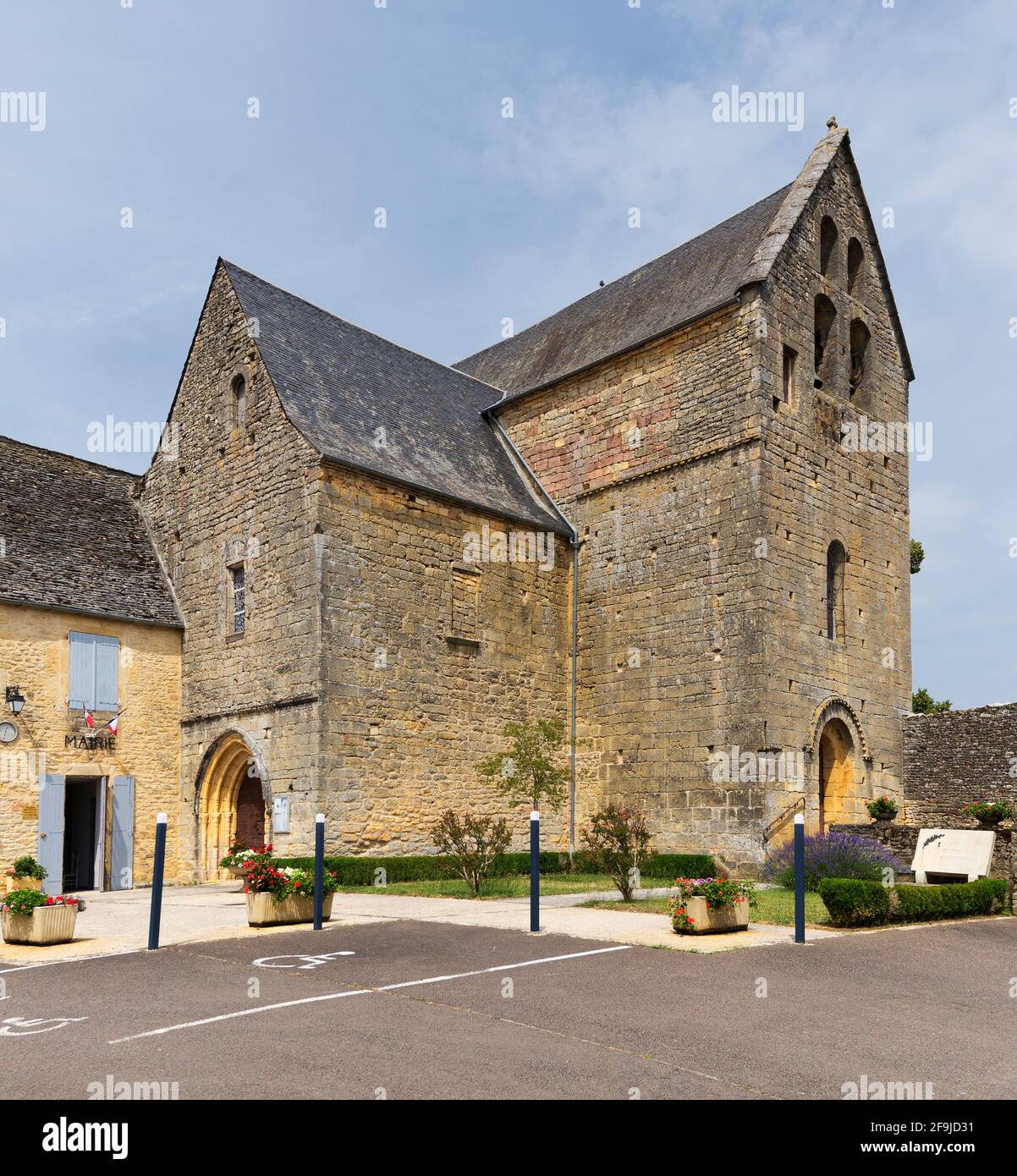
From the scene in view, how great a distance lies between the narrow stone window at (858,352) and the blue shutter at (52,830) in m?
17.4

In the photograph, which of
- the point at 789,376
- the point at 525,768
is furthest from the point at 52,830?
the point at 789,376

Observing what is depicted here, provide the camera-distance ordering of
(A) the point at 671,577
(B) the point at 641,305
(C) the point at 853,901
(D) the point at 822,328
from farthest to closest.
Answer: (B) the point at 641,305
(D) the point at 822,328
(A) the point at 671,577
(C) the point at 853,901

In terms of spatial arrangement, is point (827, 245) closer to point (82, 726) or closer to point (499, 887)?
point (499, 887)

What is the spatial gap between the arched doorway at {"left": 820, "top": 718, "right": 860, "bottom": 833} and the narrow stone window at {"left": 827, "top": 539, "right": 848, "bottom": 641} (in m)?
1.78

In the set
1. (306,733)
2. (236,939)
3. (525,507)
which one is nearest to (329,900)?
(236,939)

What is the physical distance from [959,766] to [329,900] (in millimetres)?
13947

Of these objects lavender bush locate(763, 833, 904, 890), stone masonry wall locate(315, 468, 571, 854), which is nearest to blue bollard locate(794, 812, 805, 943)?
lavender bush locate(763, 833, 904, 890)

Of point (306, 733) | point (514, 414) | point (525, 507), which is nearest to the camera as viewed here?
point (306, 733)

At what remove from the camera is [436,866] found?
60.5 ft

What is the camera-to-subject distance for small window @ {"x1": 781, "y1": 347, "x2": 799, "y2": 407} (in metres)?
20.4

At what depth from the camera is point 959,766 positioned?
21.2 meters

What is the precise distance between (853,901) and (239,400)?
1449cm

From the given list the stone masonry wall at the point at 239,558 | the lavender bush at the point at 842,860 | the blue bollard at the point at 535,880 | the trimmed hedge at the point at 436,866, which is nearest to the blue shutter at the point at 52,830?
the stone masonry wall at the point at 239,558
